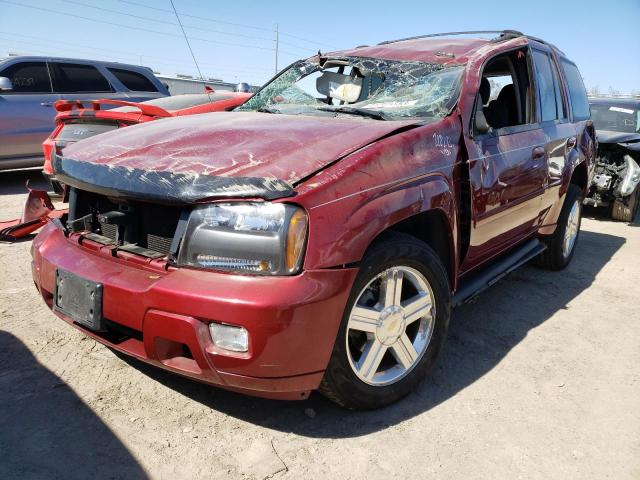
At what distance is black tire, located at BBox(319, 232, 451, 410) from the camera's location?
80.5 inches

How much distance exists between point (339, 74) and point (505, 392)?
7.00ft

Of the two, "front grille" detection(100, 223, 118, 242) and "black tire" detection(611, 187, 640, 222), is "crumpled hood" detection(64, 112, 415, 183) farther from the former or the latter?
"black tire" detection(611, 187, 640, 222)

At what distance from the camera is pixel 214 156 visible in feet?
6.88

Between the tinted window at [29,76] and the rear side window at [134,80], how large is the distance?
3.03 feet

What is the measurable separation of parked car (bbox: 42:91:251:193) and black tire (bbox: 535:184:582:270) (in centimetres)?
291

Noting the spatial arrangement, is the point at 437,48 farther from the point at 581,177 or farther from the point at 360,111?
the point at 581,177

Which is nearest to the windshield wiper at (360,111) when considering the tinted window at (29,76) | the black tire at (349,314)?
the black tire at (349,314)

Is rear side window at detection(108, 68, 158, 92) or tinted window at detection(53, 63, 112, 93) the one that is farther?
rear side window at detection(108, 68, 158, 92)

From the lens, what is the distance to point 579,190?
4.48 metres

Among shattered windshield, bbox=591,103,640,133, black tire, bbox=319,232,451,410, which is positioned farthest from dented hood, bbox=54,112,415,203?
shattered windshield, bbox=591,103,640,133

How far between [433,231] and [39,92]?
6996 mm

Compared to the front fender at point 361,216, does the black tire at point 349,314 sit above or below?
below

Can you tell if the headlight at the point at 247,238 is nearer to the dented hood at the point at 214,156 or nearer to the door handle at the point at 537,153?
the dented hood at the point at 214,156

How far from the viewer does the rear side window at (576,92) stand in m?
4.32
